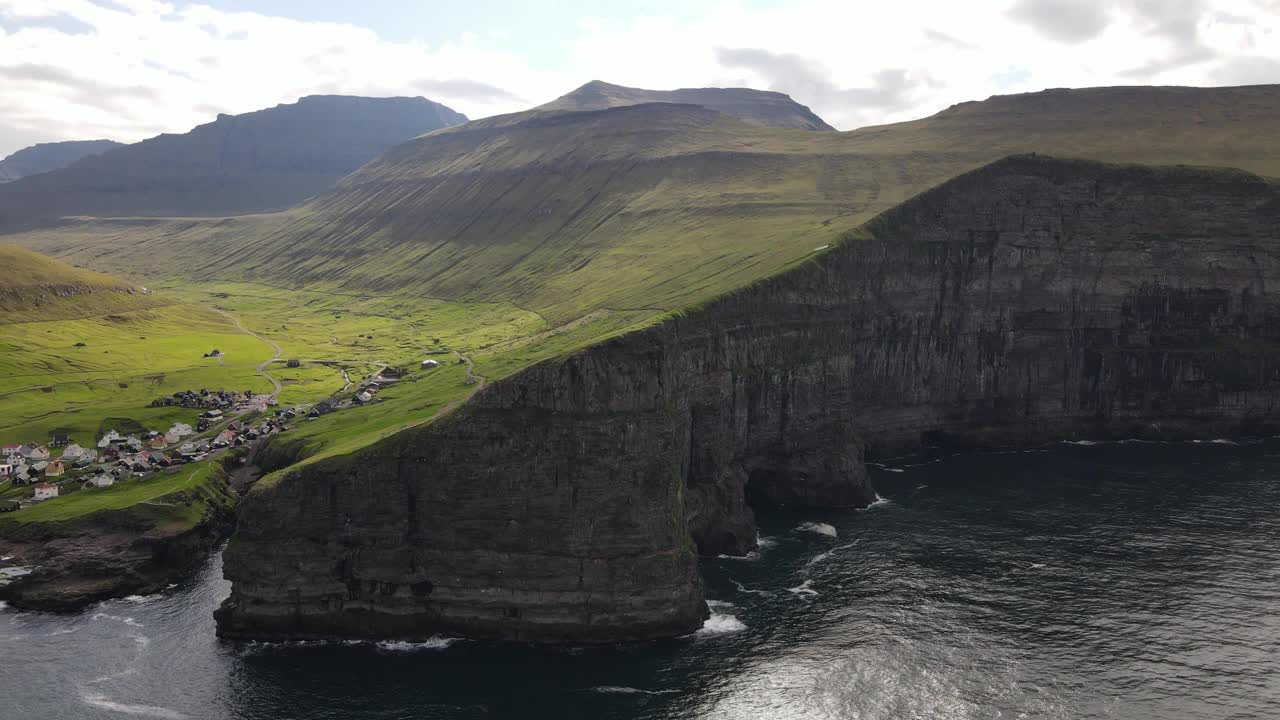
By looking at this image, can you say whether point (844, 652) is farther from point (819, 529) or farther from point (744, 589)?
point (819, 529)

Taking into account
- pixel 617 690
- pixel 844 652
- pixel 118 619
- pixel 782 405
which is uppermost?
pixel 782 405

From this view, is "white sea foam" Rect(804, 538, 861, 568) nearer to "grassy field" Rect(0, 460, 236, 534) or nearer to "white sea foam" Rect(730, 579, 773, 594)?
"white sea foam" Rect(730, 579, 773, 594)

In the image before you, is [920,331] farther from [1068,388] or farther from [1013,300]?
[1068,388]

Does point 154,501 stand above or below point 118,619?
above

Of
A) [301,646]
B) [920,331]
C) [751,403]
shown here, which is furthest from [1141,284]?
[301,646]

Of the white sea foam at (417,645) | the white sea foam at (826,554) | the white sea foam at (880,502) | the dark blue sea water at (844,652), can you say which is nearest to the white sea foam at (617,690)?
the dark blue sea water at (844,652)

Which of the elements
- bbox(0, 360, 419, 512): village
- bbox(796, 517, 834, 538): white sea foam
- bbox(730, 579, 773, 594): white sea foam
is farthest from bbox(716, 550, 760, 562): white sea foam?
bbox(0, 360, 419, 512): village

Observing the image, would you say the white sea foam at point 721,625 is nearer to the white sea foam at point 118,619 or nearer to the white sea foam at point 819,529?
the white sea foam at point 819,529

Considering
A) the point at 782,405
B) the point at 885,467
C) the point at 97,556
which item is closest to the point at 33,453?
the point at 97,556
